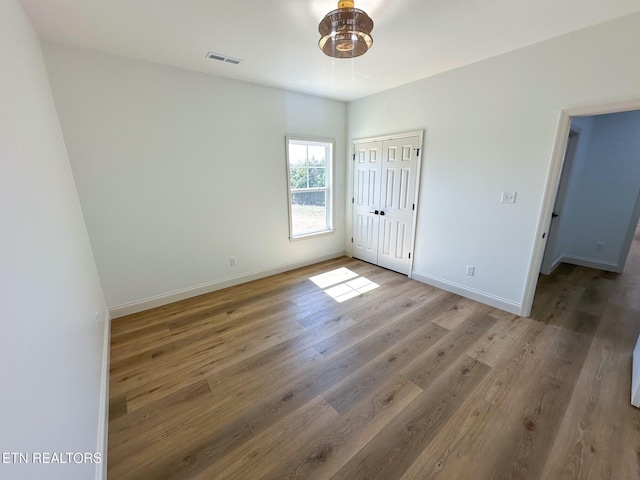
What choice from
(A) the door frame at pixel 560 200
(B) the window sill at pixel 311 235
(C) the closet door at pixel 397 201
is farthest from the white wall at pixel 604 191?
(B) the window sill at pixel 311 235

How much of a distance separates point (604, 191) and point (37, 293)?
6162 millimetres

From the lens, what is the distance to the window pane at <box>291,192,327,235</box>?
4070mm

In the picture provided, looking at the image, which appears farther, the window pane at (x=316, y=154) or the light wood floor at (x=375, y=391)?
the window pane at (x=316, y=154)

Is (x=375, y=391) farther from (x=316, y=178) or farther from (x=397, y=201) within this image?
(x=316, y=178)

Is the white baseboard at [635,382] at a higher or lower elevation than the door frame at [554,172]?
lower

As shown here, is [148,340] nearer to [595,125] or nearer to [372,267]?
[372,267]

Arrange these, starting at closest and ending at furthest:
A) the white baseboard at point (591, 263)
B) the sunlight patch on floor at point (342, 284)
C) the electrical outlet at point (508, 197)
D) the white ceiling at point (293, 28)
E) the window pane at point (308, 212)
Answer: the white ceiling at point (293, 28) → the electrical outlet at point (508, 197) → the sunlight patch on floor at point (342, 284) → the white baseboard at point (591, 263) → the window pane at point (308, 212)

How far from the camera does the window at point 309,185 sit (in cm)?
390

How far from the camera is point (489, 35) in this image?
2.17 m

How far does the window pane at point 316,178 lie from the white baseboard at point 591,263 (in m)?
4.25

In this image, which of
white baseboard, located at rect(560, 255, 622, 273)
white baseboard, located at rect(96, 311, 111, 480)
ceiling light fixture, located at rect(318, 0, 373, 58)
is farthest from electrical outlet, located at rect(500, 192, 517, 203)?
white baseboard, located at rect(96, 311, 111, 480)

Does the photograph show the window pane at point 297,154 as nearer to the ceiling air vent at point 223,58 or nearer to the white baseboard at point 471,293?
the ceiling air vent at point 223,58

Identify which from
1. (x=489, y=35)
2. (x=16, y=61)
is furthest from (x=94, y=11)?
(x=489, y=35)

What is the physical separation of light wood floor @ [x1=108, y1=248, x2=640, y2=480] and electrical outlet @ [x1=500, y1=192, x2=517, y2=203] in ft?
4.04
